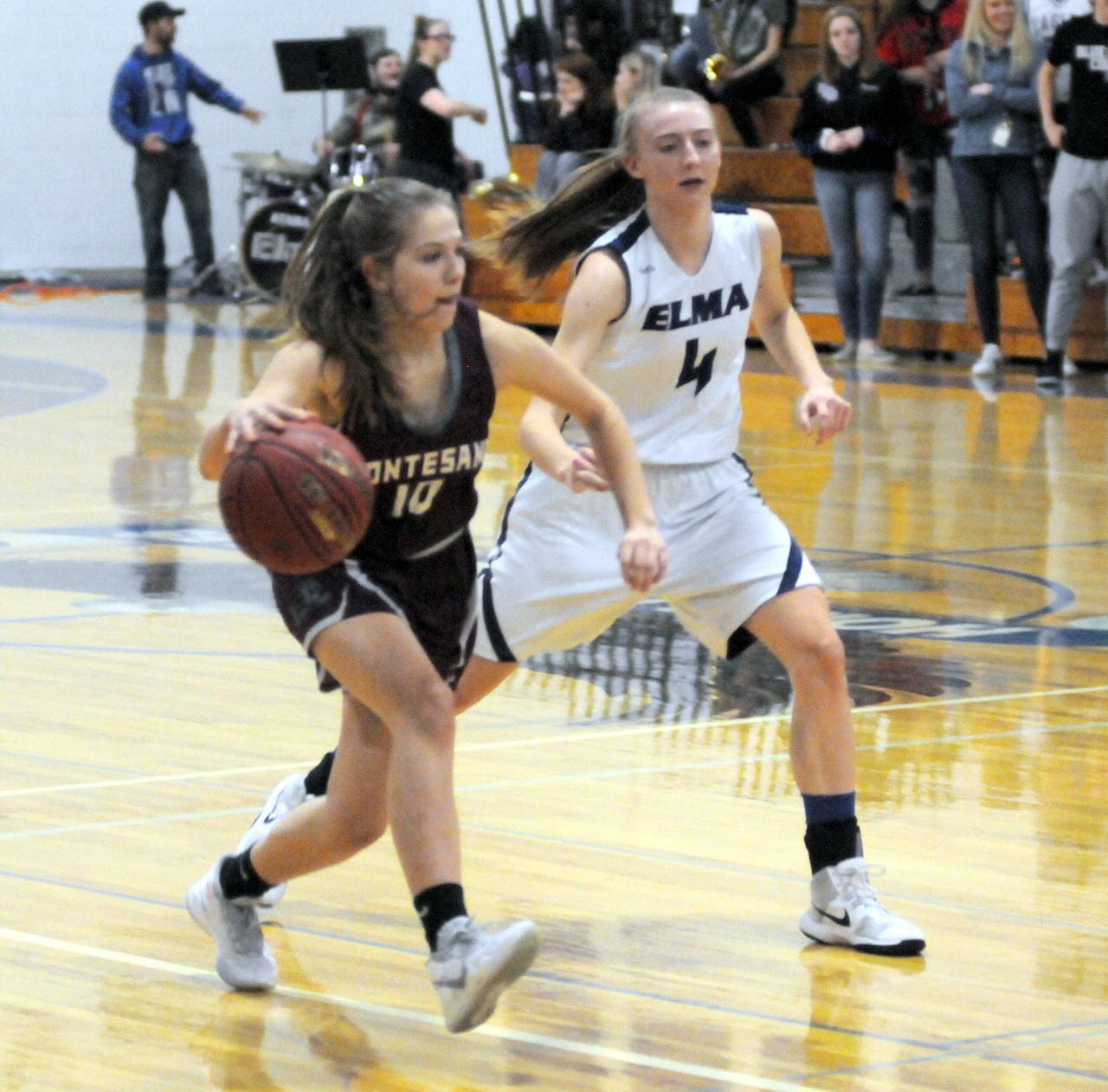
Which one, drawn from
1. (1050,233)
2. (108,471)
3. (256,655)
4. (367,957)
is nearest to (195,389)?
(108,471)

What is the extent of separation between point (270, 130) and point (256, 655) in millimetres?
17663

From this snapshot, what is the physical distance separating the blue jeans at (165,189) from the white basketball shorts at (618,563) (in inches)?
647

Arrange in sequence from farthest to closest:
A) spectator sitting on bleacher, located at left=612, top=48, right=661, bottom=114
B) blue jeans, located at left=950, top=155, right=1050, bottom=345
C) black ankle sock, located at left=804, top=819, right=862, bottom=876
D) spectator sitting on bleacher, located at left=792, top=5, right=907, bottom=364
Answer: spectator sitting on bleacher, located at left=612, top=48, right=661, bottom=114
spectator sitting on bleacher, located at left=792, top=5, right=907, bottom=364
blue jeans, located at left=950, top=155, right=1050, bottom=345
black ankle sock, located at left=804, top=819, right=862, bottom=876

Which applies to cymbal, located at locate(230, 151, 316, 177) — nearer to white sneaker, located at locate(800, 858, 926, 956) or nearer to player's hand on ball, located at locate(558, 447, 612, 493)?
player's hand on ball, located at locate(558, 447, 612, 493)

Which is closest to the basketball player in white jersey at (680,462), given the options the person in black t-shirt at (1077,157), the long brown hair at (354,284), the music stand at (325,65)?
the long brown hair at (354,284)

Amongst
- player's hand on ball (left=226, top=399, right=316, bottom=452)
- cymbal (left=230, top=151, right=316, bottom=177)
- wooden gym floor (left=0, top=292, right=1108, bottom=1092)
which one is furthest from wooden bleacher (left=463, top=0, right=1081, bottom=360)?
player's hand on ball (left=226, top=399, right=316, bottom=452)

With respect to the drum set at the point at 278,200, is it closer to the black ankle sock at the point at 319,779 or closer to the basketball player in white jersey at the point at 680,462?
the basketball player in white jersey at the point at 680,462

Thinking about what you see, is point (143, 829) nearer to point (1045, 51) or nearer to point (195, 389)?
point (195, 389)

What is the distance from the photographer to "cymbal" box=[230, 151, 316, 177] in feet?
66.8

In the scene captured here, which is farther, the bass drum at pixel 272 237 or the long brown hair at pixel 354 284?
the bass drum at pixel 272 237

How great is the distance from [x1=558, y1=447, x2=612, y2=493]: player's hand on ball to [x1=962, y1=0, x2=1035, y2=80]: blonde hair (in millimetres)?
10268

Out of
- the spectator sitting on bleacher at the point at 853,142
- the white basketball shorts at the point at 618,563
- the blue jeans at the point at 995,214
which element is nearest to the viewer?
the white basketball shorts at the point at 618,563

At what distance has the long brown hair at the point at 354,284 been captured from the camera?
352 cm

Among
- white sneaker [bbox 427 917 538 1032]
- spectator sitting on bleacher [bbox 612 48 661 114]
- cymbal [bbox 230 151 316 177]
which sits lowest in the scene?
cymbal [bbox 230 151 316 177]
